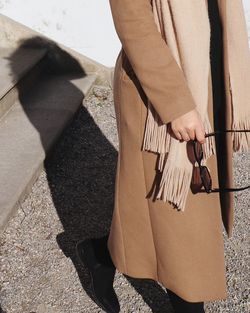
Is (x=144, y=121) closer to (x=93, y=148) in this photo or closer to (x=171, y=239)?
(x=171, y=239)

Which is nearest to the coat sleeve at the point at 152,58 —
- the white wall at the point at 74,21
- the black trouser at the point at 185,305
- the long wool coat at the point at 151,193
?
the long wool coat at the point at 151,193

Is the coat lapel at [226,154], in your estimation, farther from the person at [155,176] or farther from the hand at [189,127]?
the hand at [189,127]

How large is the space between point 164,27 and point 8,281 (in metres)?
1.52

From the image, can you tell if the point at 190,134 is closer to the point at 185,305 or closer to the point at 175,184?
the point at 175,184

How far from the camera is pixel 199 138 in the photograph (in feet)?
5.48

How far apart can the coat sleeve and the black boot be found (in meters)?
0.93

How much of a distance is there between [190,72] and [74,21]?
3.16 meters

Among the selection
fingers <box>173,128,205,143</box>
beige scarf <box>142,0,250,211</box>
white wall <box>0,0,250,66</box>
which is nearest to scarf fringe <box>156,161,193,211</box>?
beige scarf <box>142,0,250,211</box>

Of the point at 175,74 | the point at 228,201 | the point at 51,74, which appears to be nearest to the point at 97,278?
the point at 228,201

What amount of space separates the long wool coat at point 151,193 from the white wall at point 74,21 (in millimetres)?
2825

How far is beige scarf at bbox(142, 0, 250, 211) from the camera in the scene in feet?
5.26

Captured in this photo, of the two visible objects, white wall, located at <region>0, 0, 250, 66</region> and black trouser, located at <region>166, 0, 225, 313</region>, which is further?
white wall, located at <region>0, 0, 250, 66</region>

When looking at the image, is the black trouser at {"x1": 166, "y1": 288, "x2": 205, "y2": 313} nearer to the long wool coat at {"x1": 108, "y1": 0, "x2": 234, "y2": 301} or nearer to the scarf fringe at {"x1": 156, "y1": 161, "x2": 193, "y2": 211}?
the long wool coat at {"x1": 108, "y1": 0, "x2": 234, "y2": 301}

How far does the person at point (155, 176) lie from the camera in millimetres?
1601
